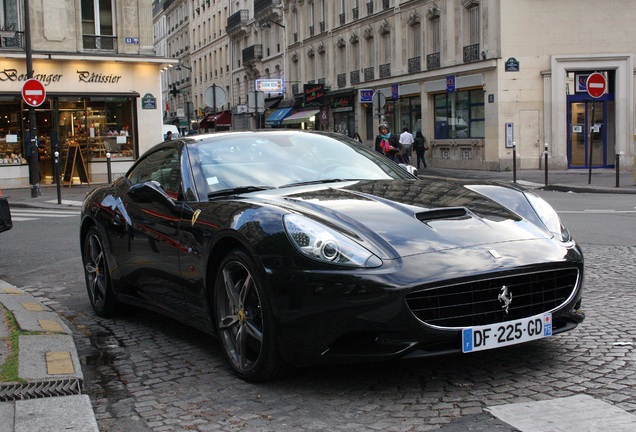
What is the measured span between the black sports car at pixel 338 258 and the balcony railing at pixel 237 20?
60561mm

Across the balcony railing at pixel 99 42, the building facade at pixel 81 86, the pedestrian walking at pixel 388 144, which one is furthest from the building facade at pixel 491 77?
the balcony railing at pixel 99 42

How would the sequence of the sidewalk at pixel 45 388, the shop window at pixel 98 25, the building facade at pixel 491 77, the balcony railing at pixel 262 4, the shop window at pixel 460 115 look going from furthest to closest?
the balcony railing at pixel 262 4 → the shop window at pixel 460 115 → the building facade at pixel 491 77 → the shop window at pixel 98 25 → the sidewalk at pixel 45 388

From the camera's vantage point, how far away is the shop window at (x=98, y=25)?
27.7m

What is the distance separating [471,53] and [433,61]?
3.37 m

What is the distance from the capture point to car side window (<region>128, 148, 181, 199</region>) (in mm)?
5391

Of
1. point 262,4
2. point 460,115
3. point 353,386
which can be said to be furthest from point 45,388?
point 262,4

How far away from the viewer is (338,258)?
391cm

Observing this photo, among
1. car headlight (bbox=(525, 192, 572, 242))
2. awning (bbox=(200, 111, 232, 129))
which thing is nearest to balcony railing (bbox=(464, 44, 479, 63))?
car headlight (bbox=(525, 192, 572, 242))

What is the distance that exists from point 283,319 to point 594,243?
6547 mm

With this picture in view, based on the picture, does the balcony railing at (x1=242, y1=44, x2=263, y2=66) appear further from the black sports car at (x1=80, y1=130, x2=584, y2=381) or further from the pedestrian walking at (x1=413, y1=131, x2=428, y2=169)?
the black sports car at (x1=80, y1=130, x2=584, y2=381)

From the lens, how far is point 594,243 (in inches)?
375

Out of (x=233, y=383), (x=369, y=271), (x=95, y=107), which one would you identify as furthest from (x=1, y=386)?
(x=95, y=107)

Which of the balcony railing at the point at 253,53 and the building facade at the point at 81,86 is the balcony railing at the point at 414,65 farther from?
the balcony railing at the point at 253,53

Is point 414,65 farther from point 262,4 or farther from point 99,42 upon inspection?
point 262,4
